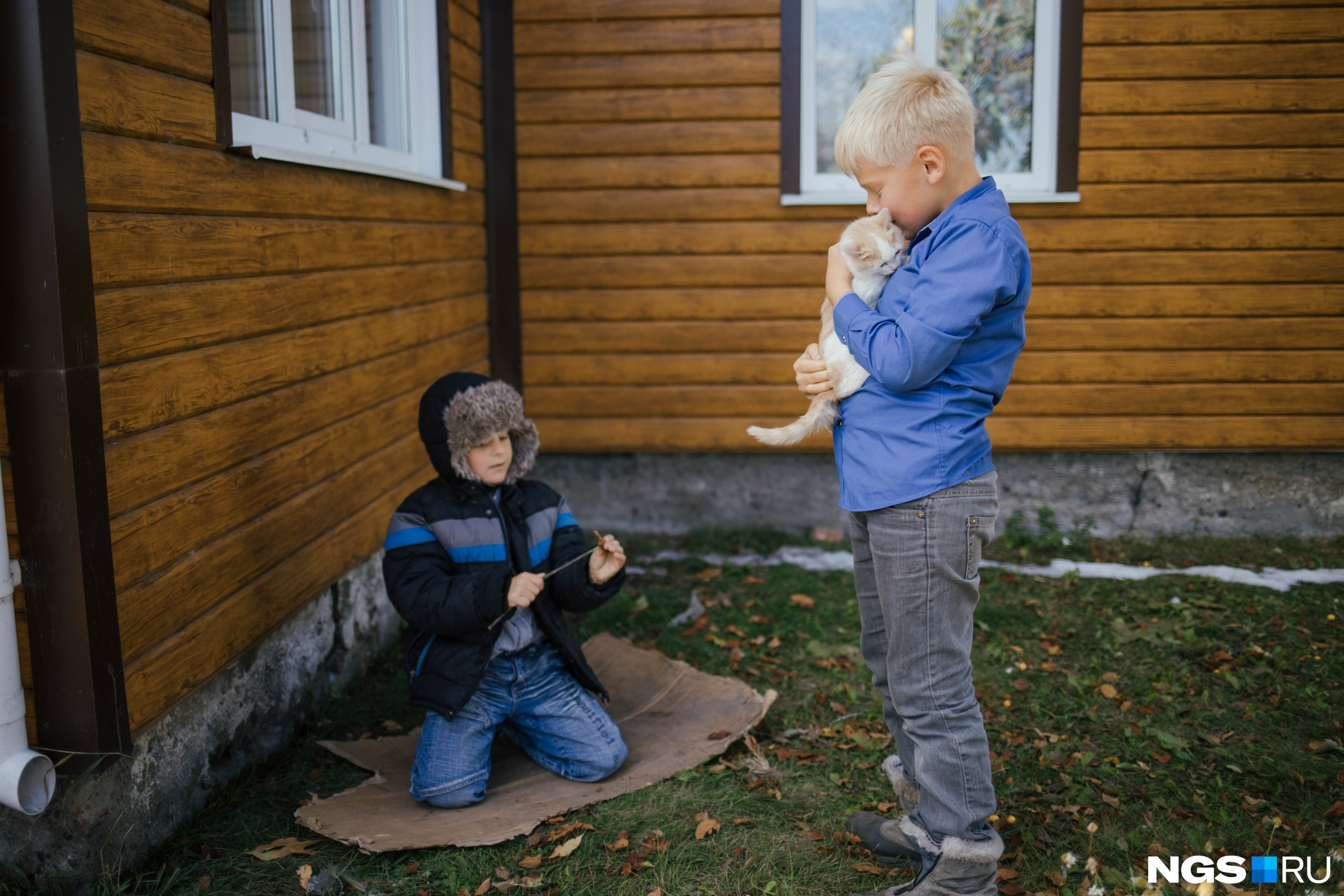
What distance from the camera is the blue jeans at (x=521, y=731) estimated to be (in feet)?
9.28

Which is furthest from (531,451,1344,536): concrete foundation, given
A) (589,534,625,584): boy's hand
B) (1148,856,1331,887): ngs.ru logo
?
(1148,856,1331,887): ngs.ru logo

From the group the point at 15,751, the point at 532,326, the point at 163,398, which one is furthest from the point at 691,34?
the point at 15,751

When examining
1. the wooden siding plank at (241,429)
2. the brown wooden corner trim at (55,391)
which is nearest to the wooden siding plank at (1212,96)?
the wooden siding plank at (241,429)

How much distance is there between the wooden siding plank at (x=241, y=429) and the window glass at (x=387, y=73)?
0.96 metres

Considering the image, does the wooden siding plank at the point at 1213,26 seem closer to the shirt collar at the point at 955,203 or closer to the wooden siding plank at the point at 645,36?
the wooden siding plank at the point at 645,36

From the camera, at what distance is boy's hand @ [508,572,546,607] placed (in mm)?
2648

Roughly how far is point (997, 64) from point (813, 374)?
406 cm

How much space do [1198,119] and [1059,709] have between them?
3.53 m

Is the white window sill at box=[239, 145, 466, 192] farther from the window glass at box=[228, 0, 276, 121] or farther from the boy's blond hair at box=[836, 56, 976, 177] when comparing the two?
the boy's blond hair at box=[836, 56, 976, 177]

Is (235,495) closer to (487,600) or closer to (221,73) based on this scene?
(487,600)

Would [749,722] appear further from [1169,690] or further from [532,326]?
[532,326]

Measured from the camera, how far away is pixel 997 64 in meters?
5.46

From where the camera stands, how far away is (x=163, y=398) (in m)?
2.50

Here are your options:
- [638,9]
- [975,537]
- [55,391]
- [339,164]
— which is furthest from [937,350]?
[638,9]
